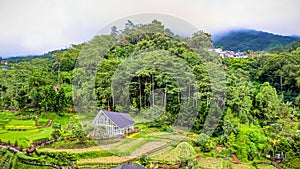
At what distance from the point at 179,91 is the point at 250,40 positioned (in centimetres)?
3831

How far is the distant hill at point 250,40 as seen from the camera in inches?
2033

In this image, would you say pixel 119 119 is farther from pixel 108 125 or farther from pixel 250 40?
pixel 250 40

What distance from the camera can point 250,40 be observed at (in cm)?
5366

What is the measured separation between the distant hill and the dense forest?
26175 millimetres

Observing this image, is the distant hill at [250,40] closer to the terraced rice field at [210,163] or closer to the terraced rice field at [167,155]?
the terraced rice field at [167,155]

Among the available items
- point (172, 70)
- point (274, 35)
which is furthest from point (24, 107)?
point (274, 35)

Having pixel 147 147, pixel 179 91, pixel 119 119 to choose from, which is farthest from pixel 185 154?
pixel 179 91

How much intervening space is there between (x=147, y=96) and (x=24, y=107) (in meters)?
9.26

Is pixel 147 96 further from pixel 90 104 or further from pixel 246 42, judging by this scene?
pixel 246 42

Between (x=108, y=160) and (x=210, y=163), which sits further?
(x=210, y=163)

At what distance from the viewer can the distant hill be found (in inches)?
2033

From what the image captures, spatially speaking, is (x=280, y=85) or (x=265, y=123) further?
(x=280, y=85)

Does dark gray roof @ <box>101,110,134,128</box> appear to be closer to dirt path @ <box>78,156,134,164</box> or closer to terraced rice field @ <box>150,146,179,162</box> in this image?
terraced rice field @ <box>150,146,179,162</box>

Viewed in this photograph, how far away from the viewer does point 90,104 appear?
20.5 metres
